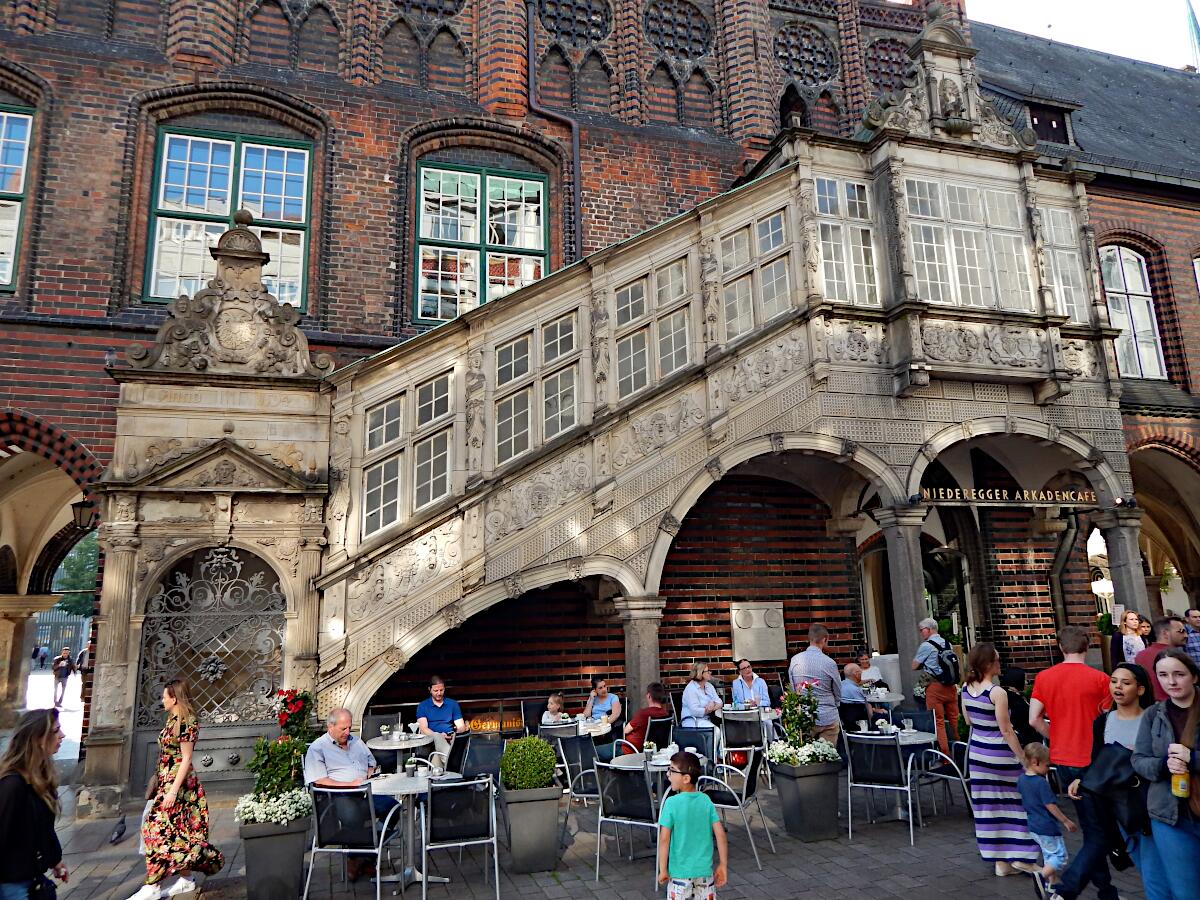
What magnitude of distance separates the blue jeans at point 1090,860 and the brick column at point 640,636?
5097 millimetres

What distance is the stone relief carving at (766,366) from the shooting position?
10.3 m

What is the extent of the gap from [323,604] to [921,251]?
29.5 feet

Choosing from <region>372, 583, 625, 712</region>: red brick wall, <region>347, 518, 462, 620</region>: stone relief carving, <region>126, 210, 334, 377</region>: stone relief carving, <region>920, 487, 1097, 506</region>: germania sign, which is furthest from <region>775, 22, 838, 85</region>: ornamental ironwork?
<region>347, 518, 462, 620</region>: stone relief carving

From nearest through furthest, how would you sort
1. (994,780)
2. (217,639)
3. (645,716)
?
(994,780) → (645,716) → (217,639)

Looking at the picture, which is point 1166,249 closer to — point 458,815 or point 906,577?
point 906,577

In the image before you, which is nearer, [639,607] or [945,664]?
[945,664]

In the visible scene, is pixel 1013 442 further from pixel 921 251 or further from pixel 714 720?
pixel 714 720

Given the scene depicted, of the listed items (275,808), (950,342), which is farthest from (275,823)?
(950,342)

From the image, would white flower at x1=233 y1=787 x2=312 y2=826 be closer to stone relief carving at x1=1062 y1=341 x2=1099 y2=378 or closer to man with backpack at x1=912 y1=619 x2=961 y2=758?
man with backpack at x1=912 y1=619 x2=961 y2=758

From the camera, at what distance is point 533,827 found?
6.22 metres

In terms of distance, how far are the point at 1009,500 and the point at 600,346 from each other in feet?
20.3

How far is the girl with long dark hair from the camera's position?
13.0 feet

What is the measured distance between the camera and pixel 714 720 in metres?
9.53

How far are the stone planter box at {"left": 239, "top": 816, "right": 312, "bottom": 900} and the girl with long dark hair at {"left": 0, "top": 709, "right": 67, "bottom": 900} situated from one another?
54.6 inches
